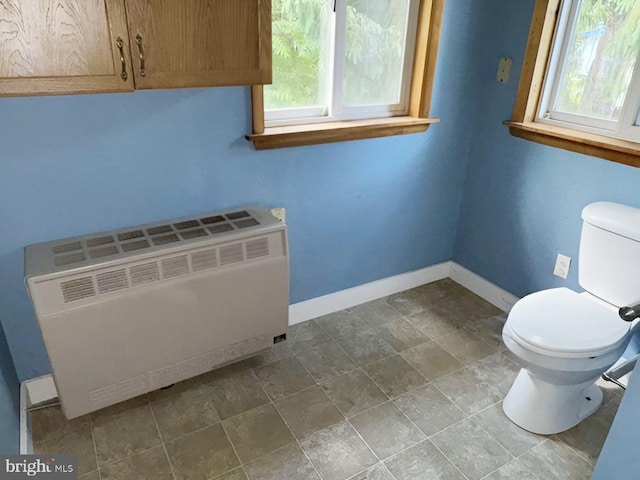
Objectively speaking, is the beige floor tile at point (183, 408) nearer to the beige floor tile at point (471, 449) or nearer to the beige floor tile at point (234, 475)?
the beige floor tile at point (234, 475)

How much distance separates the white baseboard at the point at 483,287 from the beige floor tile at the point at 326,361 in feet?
3.20

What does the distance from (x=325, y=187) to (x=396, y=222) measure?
1.76 ft

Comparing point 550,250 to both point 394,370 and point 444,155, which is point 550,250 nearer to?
point 444,155

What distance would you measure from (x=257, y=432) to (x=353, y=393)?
44 centimetres

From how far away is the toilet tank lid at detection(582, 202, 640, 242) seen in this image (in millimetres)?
1722

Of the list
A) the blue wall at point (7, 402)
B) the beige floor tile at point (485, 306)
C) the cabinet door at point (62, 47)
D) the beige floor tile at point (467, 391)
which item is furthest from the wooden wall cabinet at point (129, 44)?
the beige floor tile at point (485, 306)

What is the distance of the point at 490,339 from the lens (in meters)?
2.30

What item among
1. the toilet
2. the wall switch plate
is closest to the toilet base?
the toilet

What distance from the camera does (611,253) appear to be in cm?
180

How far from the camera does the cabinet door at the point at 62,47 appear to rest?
3.79 feet

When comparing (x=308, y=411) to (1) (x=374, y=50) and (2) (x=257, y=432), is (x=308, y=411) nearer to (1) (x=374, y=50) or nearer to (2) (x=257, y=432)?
(2) (x=257, y=432)

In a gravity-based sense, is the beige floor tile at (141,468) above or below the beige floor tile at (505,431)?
below

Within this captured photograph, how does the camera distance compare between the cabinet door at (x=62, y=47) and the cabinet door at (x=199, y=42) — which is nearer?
the cabinet door at (x=62, y=47)

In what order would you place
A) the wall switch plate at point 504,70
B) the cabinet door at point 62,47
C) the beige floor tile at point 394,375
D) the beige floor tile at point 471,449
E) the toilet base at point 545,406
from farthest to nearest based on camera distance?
1. the wall switch plate at point 504,70
2. the beige floor tile at point 394,375
3. the toilet base at point 545,406
4. the beige floor tile at point 471,449
5. the cabinet door at point 62,47
